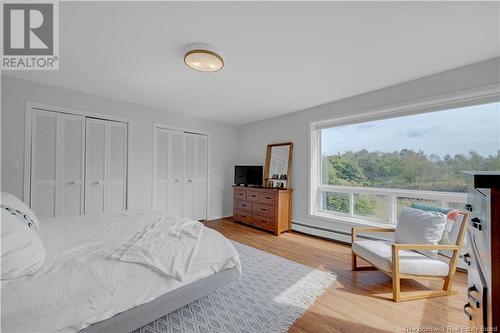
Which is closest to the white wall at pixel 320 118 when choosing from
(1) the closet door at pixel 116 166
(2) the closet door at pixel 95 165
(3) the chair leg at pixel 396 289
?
(3) the chair leg at pixel 396 289

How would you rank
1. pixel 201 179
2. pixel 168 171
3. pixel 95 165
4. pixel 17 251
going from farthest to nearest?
pixel 201 179
pixel 168 171
pixel 95 165
pixel 17 251

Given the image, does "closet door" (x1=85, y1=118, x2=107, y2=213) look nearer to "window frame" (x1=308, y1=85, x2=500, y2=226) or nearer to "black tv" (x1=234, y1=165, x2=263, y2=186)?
"black tv" (x1=234, y1=165, x2=263, y2=186)

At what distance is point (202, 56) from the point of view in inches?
79.0

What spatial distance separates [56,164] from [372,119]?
4.96 metres

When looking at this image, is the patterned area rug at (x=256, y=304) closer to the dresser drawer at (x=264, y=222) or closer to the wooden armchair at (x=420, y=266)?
the wooden armchair at (x=420, y=266)

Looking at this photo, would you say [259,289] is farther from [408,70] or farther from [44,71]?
[44,71]

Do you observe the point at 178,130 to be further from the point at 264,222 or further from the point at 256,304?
the point at 256,304

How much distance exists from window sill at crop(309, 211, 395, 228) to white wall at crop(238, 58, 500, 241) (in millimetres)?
70

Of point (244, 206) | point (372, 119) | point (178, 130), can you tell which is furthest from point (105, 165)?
point (372, 119)

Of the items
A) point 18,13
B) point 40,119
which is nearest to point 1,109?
point 40,119

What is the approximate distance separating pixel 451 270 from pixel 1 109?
5.59 m

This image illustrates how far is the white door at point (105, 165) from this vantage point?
3.34m

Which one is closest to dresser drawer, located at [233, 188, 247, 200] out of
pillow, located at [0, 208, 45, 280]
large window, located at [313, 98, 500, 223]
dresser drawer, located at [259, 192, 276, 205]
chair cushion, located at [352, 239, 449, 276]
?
dresser drawer, located at [259, 192, 276, 205]

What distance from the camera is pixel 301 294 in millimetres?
2004
